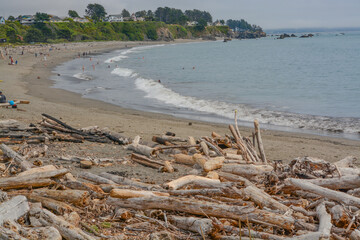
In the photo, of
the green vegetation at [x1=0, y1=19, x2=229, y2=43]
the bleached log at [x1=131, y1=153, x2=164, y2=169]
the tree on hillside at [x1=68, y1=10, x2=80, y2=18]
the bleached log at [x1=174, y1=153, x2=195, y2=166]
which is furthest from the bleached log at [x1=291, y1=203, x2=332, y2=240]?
the tree on hillside at [x1=68, y1=10, x2=80, y2=18]

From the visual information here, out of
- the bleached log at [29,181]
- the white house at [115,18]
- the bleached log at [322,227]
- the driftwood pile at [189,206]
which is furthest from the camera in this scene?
the white house at [115,18]

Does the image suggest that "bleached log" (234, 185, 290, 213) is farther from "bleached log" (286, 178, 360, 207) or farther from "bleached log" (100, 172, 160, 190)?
"bleached log" (100, 172, 160, 190)

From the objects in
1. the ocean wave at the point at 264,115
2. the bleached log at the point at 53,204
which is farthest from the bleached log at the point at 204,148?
the ocean wave at the point at 264,115

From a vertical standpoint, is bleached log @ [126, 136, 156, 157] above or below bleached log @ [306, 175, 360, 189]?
below

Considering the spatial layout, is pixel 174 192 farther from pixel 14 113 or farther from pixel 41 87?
pixel 41 87

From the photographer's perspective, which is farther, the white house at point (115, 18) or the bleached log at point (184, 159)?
the white house at point (115, 18)

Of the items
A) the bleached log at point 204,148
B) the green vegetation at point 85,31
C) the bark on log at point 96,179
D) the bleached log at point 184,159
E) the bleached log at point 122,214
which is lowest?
the bleached log at point 184,159

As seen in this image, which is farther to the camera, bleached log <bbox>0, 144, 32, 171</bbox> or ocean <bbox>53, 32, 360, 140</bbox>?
Result: ocean <bbox>53, 32, 360, 140</bbox>

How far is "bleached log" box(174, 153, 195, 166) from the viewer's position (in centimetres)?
983

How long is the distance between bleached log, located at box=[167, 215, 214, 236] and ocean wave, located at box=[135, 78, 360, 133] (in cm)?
1396

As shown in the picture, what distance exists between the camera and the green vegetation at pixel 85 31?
101938 mm

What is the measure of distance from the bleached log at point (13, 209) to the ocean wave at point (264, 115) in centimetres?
1547

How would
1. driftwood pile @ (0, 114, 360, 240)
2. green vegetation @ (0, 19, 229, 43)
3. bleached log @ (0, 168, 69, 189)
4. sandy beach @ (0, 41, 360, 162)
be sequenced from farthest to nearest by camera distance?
green vegetation @ (0, 19, 229, 43), sandy beach @ (0, 41, 360, 162), bleached log @ (0, 168, 69, 189), driftwood pile @ (0, 114, 360, 240)

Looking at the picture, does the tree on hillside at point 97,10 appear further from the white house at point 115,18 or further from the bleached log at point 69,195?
the bleached log at point 69,195
